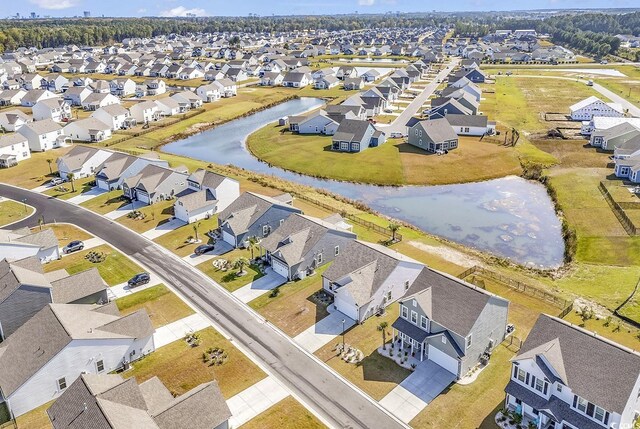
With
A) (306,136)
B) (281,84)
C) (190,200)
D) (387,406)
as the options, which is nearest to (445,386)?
(387,406)

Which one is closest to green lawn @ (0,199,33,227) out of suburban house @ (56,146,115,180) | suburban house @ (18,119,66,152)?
suburban house @ (56,146,115,180)

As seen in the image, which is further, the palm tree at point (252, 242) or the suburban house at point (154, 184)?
the suburban house at point (154, 184)

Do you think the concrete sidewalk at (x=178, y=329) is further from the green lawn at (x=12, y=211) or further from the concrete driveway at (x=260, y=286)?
the green lawn at (x=12, y=211)

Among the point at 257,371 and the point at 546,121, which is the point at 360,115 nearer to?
the point at 546,121

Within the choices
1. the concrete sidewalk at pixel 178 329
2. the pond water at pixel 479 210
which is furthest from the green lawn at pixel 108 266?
the pond water at pixel 479 210

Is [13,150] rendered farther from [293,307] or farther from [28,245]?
[293,307]

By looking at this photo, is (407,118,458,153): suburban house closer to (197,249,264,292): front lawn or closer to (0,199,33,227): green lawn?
(197,249,264,292): front lawn
